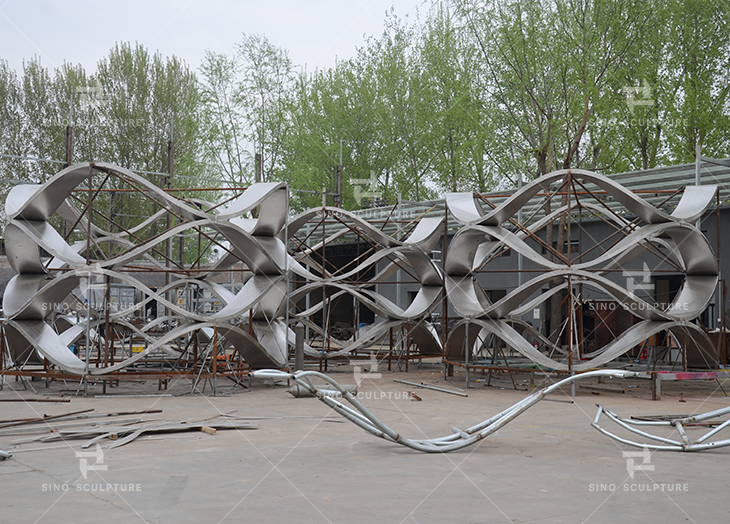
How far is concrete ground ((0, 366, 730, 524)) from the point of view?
6086mm

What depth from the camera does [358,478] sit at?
7371mm

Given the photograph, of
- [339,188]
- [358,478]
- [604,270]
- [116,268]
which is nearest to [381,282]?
[604,270]

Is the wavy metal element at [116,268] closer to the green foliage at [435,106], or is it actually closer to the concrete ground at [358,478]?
the concrete ground at [358,478]

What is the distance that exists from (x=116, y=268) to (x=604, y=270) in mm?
10014

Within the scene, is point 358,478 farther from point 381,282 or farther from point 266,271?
point 381,282

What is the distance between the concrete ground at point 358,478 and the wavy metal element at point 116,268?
3.24m

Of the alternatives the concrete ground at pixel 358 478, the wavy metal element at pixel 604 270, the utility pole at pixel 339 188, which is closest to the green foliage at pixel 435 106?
A: the utility pole at pixel 339 188

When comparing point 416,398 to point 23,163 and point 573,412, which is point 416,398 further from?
point 23,163

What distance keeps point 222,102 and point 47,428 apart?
29.8 meters

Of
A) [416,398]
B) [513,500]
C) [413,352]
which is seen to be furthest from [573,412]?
[413,352]

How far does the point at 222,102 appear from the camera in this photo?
3788 cm

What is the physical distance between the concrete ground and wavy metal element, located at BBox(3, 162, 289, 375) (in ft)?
10.6

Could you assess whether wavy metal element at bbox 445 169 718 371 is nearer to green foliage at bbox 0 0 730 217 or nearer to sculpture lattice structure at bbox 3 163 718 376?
sculpture lattice structure at bbox 3 163 718 376

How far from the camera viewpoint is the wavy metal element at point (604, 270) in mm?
14875
